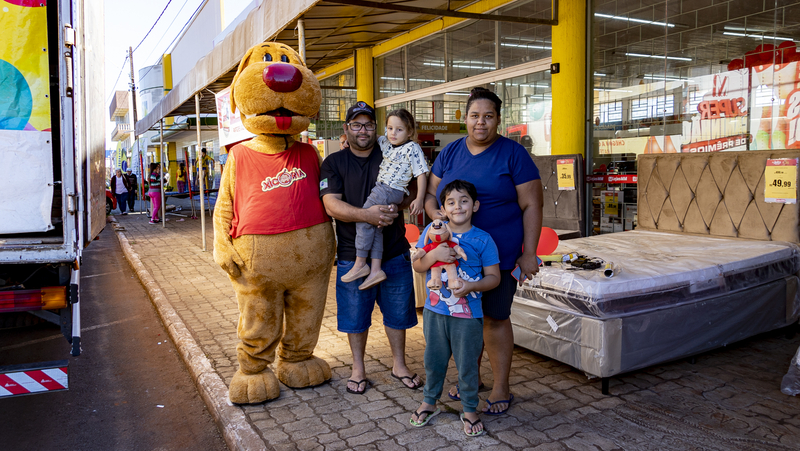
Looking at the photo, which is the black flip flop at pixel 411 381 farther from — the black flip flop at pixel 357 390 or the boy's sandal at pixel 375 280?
the boy's sandal at pixel 375 280

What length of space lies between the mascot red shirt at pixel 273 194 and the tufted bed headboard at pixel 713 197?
12.6ft

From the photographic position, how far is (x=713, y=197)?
533 centimetres

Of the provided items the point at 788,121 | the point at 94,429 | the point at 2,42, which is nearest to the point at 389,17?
the point at 788,121

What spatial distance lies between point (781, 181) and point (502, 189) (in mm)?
3100

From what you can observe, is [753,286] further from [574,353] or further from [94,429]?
[94,429]

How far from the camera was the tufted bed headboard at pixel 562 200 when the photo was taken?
6.08 m

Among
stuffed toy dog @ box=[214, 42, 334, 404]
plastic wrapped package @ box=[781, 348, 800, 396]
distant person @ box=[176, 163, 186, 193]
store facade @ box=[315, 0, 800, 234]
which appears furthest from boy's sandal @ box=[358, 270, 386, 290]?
distant person @ box=[176, 163, 186, 193]

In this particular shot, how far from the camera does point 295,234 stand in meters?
3.53

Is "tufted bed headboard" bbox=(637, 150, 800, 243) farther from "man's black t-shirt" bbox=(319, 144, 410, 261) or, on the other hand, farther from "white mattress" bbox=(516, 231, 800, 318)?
"man's black t-shirt" bbox=(319, 144, 410, 261)

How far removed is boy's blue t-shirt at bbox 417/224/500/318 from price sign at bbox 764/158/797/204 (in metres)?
3.21

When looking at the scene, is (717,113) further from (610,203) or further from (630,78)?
(610,203)

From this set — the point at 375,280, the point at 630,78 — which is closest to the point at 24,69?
the point at 375,280

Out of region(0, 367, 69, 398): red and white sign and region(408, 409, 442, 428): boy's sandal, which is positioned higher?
region(0, 367, 69, 398): red and white sign

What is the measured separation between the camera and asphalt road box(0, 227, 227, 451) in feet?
11.6
